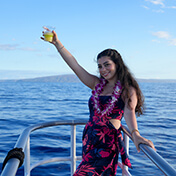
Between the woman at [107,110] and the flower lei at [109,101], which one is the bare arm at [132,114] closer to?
the woman at [107,110]

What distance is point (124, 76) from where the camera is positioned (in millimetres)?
2301

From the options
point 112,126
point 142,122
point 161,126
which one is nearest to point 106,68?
point 112,126

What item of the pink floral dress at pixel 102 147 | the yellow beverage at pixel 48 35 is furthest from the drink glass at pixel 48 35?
the pink floral dress at pixel 102 147

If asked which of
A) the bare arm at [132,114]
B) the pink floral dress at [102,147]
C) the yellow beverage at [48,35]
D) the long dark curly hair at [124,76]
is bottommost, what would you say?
the pink floral dress at [102,147]

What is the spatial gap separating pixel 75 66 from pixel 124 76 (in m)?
0.51

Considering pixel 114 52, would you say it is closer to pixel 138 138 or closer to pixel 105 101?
pixel 105 101

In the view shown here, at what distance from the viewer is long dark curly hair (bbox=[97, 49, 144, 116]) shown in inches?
87.2

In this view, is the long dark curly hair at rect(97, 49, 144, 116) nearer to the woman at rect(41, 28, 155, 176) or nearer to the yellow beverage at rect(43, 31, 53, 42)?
the woman at rect(41, 28, 155, 176)

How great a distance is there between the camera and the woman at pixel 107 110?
1.96 m

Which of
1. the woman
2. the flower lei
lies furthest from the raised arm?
the flower lei

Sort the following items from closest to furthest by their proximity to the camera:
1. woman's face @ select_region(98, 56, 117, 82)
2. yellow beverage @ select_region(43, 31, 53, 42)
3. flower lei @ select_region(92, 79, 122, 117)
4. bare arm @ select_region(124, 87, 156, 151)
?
bare arm @ select_region(124, 87, 156, 151) → flower lei @ select_region(92, 79, 122, 117) → woman's face @ select_region(98, 56, 117, 82) → yellow beverage @ select_region(43, 31, 53, 42)

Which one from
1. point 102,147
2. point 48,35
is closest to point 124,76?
point 102,147

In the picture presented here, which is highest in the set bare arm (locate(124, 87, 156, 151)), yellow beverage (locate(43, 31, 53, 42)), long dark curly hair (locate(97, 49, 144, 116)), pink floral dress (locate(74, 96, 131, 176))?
yellow beverage (locate(43, 31, 53, 42))

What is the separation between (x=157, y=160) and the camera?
1.16 metres
